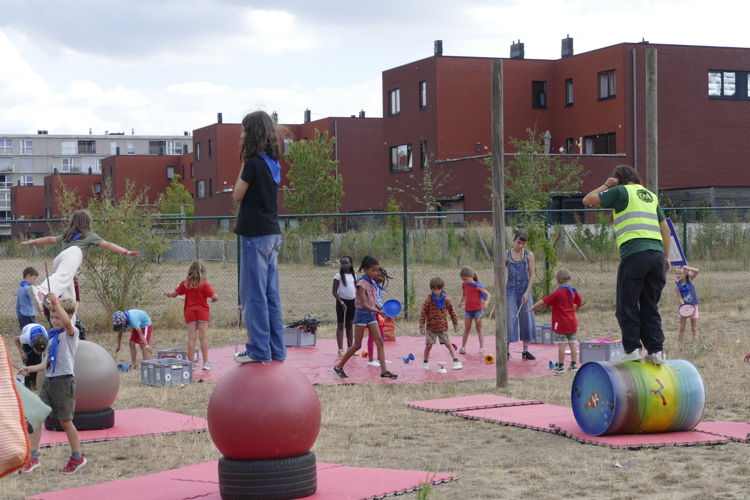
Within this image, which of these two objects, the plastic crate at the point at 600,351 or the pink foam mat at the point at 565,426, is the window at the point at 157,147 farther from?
the pink foam mat at the point at 565,426

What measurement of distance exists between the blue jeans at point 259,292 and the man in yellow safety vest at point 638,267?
3292mm

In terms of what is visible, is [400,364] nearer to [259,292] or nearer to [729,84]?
[259,292]

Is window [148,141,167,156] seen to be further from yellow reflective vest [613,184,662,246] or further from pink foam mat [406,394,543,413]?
yellow reflective vest [613,184,662,246]

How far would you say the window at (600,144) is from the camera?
144 ft

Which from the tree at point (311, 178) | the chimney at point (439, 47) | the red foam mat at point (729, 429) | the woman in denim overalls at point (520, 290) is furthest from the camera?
the tree at point (311, 178)

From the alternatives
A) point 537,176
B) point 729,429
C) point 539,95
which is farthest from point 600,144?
point 729,429

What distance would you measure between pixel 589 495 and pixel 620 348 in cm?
742

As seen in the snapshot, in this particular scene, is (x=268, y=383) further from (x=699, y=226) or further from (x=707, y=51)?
(x=707, y=51)

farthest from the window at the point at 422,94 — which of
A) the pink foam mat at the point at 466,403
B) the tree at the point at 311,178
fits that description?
the pink foam mat at the point at 466,403

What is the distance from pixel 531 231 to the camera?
1952 centimetres

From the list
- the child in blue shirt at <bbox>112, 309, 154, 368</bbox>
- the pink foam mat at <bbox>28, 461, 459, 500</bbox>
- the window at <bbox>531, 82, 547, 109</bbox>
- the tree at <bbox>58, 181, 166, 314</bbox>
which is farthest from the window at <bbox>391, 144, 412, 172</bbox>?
the pink foam mat at <bbox>28, 461, 459, 500</bbox>

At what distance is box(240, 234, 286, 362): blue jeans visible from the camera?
6.79 metres

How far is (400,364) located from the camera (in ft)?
48.1

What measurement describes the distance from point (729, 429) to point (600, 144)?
37.2 metres
